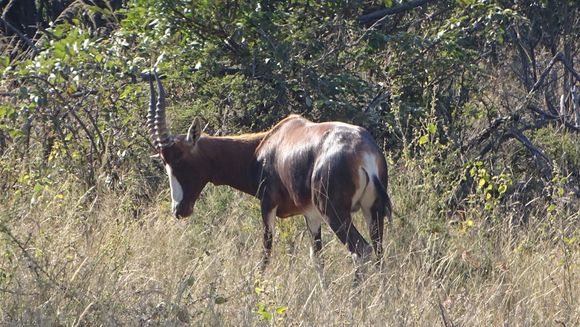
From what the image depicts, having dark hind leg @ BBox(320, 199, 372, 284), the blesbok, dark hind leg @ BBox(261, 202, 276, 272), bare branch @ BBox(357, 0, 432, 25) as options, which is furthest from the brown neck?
bare branch @ BBox(357, 0, 432, 25)

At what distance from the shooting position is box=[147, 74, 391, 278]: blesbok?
22.7 ft

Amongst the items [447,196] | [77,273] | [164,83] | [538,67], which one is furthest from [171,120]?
[538,67]

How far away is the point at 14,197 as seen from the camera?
7809mm

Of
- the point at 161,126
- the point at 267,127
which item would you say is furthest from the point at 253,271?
the point at 267,127

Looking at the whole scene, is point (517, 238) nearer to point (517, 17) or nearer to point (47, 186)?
point (517, 17)

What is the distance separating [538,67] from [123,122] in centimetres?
584

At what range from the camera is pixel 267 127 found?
9672 mm

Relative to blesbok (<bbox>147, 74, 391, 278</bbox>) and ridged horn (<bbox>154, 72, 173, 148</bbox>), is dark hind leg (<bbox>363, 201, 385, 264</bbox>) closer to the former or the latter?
blesbok (<bbox>147, 74, 391, 278</bbox>)

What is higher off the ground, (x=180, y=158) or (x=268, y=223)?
(x=180, y=158)

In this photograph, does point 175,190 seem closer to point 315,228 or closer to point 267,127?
point 315,228

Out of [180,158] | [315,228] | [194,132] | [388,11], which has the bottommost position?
[315,228]

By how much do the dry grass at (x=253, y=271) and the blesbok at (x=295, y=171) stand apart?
0.23m

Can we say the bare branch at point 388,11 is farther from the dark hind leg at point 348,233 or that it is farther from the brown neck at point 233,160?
the dark hind leg at point 348,233

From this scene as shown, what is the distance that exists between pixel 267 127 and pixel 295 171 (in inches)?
91.1
